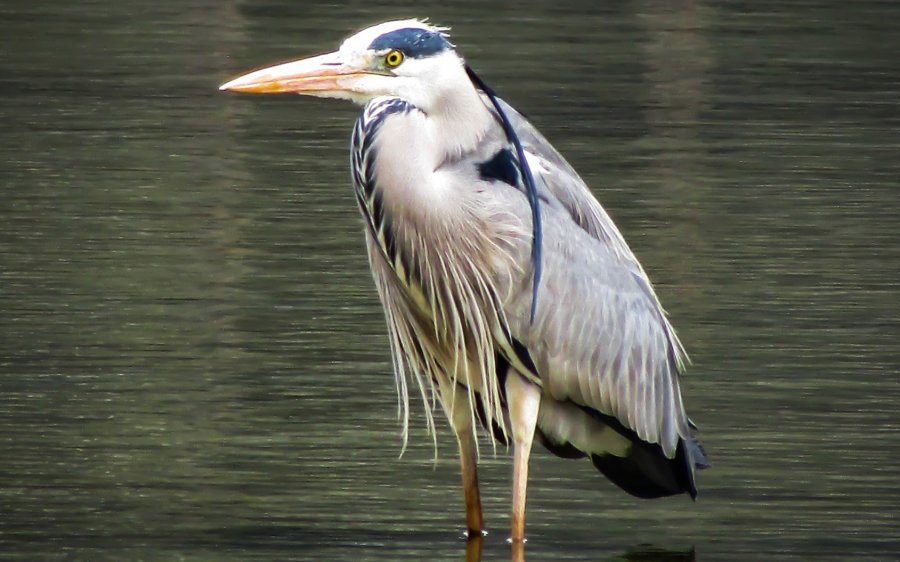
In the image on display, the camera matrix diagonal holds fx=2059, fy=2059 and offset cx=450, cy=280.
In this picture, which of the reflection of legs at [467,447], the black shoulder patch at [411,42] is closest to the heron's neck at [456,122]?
the black shoulder patch at [411,42]

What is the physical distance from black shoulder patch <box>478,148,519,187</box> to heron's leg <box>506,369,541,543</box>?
557 millimetres

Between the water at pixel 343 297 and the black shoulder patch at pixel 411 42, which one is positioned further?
the water at pixel 343 297

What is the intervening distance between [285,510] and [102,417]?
102 cm

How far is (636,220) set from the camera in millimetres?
9203

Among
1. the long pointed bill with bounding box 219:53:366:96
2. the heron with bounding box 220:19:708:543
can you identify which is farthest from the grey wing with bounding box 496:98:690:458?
the long pointed bill with bounding box 219:53:366:96

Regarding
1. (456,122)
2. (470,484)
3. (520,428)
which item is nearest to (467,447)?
(470,484)

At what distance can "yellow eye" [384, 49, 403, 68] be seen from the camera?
522cm

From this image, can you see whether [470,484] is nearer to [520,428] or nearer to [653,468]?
[520,428]

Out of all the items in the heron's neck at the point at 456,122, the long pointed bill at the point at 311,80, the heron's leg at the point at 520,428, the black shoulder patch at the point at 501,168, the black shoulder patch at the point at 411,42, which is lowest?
the heron's leg at the point at 520,428

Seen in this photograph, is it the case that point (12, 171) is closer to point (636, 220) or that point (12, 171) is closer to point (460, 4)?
point (636, 220)

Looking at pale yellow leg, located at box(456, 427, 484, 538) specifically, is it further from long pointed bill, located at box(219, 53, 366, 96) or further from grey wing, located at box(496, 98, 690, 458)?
long pointed bill, located at box(219, 53, 366, 96)

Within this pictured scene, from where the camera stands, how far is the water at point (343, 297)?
5.95 meters

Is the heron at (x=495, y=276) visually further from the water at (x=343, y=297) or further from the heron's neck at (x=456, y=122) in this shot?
the water at (x=343, y=297)

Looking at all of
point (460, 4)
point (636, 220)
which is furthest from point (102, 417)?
point (460, 4)
